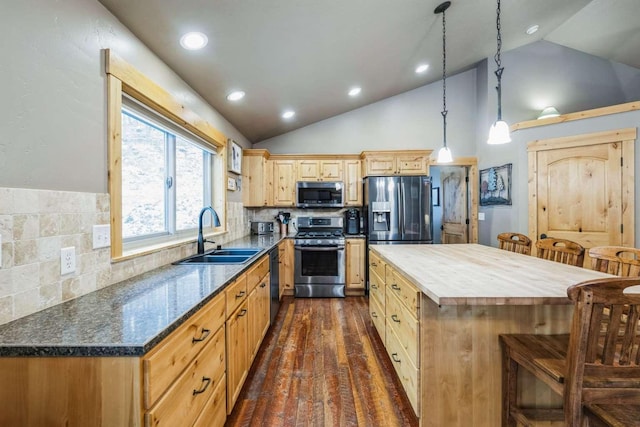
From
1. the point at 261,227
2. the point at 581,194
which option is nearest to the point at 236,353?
the point at 261,227

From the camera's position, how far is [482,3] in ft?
8.57

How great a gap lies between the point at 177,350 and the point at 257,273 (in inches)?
49.2

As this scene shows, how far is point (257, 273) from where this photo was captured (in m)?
2.23

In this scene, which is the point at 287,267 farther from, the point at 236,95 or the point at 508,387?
the point at 508,387

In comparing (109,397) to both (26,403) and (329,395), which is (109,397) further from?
(329,395)

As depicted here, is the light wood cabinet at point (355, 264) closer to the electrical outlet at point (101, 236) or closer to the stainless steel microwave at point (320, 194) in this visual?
the stainless steel microwave at point (320, 194)

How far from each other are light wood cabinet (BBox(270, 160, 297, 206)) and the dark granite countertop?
2.81 meters

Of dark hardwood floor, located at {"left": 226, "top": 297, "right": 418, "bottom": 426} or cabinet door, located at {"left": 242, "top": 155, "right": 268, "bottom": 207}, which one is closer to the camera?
dark hardwood floor, located at {"left": 226, "top": 297, "right": 418, "bottom": 426}

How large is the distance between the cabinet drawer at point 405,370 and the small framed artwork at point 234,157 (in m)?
2.60

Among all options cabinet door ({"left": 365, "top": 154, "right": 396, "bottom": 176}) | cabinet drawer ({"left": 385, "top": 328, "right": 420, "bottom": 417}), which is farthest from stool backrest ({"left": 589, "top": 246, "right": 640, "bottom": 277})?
cabinet door ({"left": 365, "top": 154, "right": 396, "bottom": 176})

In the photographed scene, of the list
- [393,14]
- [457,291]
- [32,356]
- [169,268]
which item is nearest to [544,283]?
[457,291]

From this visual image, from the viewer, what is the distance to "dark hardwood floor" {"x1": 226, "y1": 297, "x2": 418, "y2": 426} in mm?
1641

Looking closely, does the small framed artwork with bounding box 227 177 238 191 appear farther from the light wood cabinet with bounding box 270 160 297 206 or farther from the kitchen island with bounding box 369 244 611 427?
the kitchen island with bounding box 369 244 611 427

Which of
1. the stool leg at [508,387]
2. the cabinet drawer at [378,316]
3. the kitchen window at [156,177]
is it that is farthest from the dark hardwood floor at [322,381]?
the kitchen window at [156,177]
